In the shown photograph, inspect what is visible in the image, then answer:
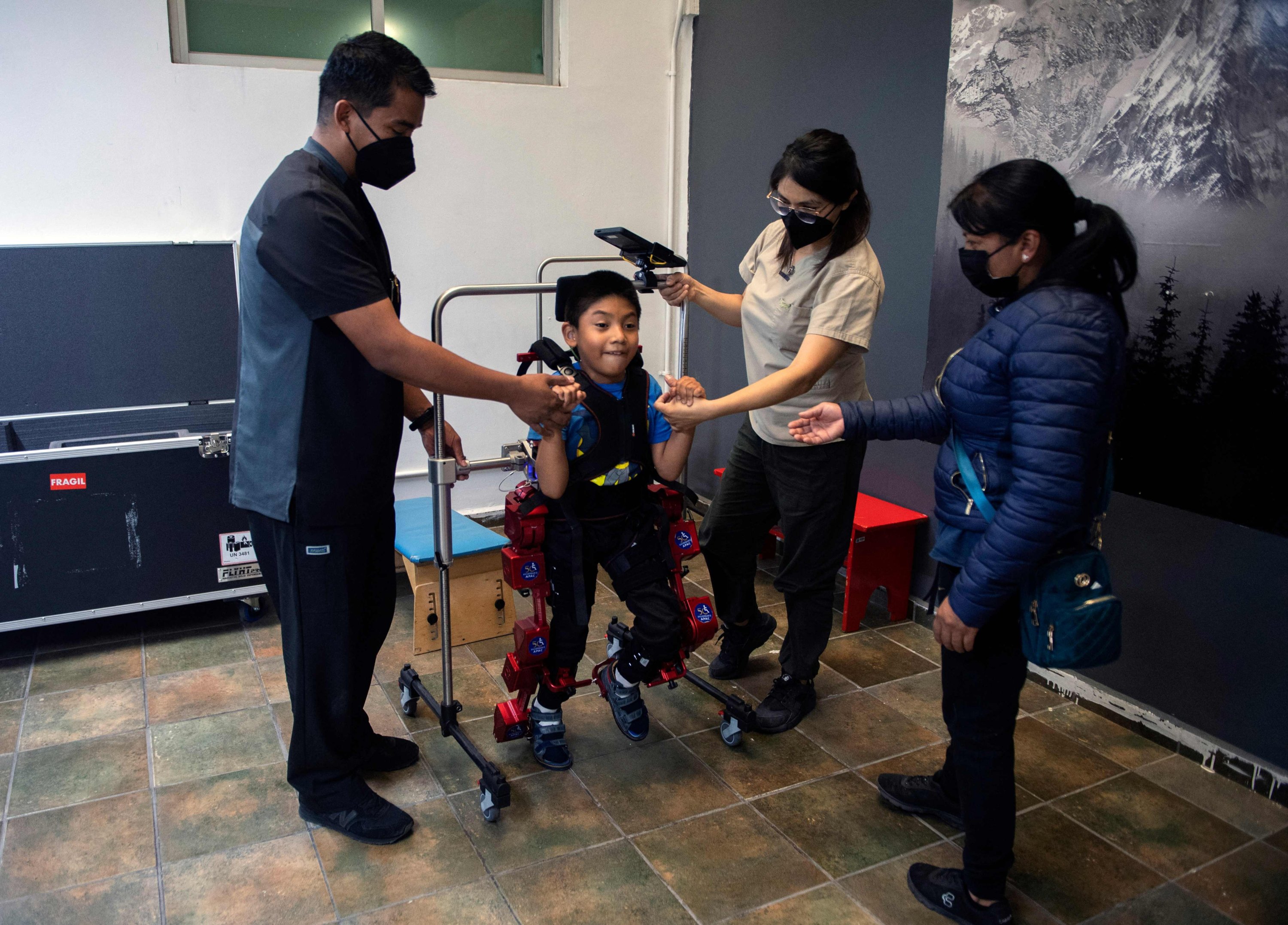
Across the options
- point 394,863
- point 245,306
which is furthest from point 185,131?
point 394,863

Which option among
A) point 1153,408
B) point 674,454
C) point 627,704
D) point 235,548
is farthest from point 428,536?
point 1153,408

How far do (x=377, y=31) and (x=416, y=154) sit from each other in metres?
0.86

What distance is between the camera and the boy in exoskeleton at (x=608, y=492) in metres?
2.29

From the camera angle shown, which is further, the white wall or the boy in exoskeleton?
the white wall

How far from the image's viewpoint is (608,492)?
2391 mm

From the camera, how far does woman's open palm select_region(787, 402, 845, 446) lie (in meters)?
1.95

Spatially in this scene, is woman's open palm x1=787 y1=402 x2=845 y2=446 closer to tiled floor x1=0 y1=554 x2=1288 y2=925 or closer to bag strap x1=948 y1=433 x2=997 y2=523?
bag strap x1=948 y1=433 x2=997 y2=523

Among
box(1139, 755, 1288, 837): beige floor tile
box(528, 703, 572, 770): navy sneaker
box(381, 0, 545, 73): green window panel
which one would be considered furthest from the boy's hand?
box(381, 0, 545, 73): green window panel

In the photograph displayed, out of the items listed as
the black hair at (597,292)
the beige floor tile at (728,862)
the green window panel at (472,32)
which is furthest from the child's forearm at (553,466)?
the green window panel at (472,32)

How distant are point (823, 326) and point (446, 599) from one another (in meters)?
1.21

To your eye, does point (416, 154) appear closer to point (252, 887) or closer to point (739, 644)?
point (739, 644)

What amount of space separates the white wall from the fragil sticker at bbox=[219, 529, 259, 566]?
1.01 m

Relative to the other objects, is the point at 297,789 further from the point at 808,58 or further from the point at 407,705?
the point at 808,58

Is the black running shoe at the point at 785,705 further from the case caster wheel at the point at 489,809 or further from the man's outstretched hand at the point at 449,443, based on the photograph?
the man's outstretched hand at the point at 449,443
